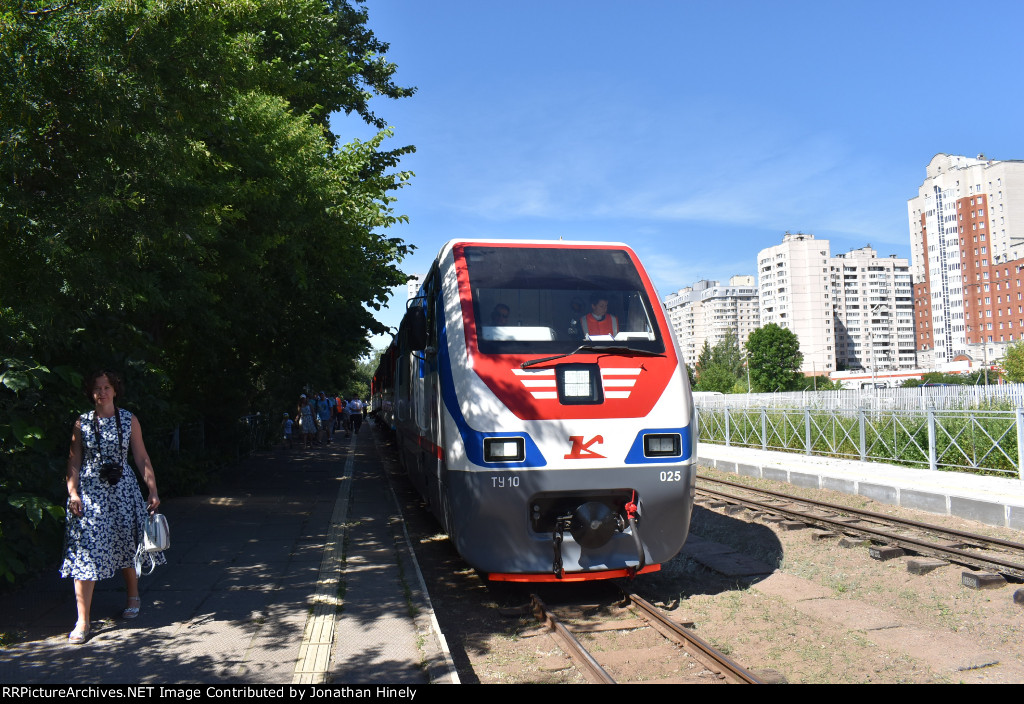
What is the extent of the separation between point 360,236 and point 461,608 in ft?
23.2

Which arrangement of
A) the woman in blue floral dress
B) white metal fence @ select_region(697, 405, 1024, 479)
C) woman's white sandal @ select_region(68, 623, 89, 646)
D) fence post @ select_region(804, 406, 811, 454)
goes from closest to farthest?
woman's white sandal @ select_region(68, 623, 89, 646)
the woman in blue floral dress
white metal fence @ select_region(697, 405, 1024, 479)
fence post @ select_region(804, 406, 811, 454)

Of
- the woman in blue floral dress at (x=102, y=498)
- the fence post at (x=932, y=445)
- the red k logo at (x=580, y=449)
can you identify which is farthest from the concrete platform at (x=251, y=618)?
the fence post at (x=932, y=445)

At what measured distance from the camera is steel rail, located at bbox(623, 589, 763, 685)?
4.45 meters

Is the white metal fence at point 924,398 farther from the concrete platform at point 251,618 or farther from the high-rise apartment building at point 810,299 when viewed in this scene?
the high-rise apartment building at point 810,299

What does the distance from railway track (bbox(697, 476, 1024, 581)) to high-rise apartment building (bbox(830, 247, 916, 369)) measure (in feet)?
474

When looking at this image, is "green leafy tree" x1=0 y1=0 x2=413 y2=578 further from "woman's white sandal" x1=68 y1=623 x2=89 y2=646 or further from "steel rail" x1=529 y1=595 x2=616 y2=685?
"steel rail" x1=529 y1=595 x2=616 y2=685

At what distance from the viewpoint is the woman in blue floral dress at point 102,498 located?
16.8 feet

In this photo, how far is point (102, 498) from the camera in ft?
17.3

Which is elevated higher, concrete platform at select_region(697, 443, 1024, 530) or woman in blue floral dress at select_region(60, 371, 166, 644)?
woman in blue floral dress at select_region(60, 371, 166, 644)

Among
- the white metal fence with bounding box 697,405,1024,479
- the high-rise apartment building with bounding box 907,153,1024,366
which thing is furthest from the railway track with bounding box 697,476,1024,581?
the high-rise apartment building with bounding box 907,153,1024,366

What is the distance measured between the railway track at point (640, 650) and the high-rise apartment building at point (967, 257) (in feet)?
354

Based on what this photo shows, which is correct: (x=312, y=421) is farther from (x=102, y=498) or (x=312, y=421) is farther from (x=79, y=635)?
(x=79, y=635)

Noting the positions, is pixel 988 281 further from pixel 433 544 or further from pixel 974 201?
pixel 433 544

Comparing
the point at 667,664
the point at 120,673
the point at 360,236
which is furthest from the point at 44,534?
the point at 360,236
